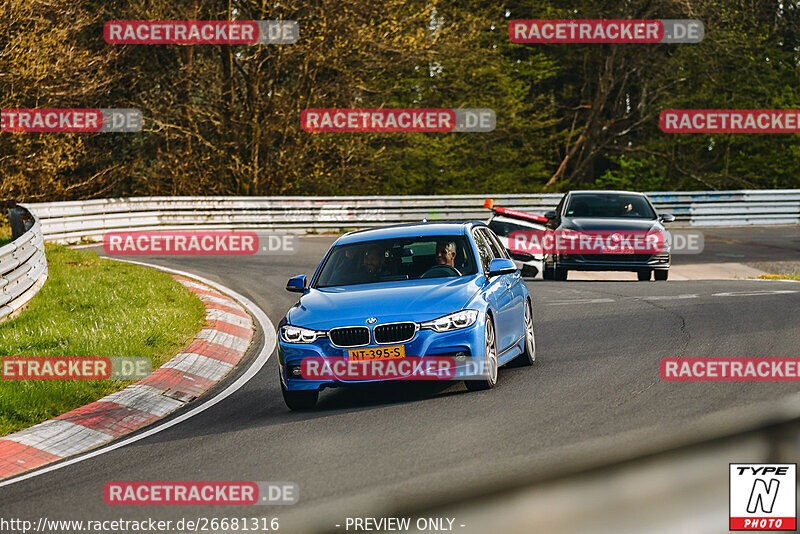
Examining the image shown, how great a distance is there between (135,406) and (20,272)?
18.5 ft

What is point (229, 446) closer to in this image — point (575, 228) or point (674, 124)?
point (575, 228)

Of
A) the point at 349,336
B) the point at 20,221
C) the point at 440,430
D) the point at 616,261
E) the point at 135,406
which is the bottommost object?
the point at 135,406

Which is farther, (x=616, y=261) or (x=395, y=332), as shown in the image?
(x=616, y=261)

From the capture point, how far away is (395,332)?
27.8ft

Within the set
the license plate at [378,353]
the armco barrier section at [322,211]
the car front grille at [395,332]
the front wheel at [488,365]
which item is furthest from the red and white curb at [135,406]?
the armco barrier section at [322,211]

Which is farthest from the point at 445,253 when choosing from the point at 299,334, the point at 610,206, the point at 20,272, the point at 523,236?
the point at 523,236

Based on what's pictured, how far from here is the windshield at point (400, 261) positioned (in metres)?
9.61

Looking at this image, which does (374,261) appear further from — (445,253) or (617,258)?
(617,258)

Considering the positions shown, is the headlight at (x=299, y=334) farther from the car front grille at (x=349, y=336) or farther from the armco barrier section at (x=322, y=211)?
the armco barrier section at (x=322, y=211)

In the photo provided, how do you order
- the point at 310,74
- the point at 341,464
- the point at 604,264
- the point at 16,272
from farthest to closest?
the point at 310,74 < the point at 604,264 < the point at 16,272 < the point at 341,464

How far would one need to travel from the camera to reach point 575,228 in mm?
18609

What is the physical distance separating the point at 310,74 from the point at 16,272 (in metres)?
21.4

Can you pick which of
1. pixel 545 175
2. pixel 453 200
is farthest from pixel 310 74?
pixel 545 175

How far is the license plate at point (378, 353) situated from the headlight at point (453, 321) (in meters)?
0.26
